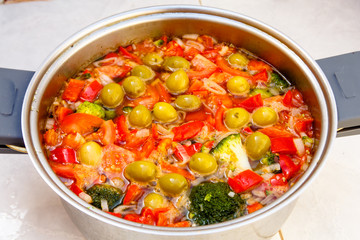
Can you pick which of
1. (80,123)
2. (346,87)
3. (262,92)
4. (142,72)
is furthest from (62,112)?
(346,87)

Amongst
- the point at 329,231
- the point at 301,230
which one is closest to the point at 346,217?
the point at 329,231

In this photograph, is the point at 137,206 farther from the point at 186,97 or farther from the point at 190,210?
the point at 186,97

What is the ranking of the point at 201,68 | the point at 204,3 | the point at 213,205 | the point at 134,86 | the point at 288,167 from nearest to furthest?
the point at 213,205
the point at 288,167
the point at 134,86
the point at 201,68
the point at 204,3

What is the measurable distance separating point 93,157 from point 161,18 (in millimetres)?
667

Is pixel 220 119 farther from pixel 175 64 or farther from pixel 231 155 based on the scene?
pixel 175 64

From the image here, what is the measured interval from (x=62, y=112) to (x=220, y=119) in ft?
1.98

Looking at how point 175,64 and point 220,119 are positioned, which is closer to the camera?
point 220,119

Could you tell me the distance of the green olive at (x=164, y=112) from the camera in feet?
4.90

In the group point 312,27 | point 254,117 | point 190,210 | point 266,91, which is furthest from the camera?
point 312,27

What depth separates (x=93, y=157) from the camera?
4.51ft

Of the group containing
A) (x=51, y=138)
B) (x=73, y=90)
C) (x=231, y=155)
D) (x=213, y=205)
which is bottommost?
(x=51, y=138)

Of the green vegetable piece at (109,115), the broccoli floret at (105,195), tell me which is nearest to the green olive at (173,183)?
the broccoli floret at (105,195)

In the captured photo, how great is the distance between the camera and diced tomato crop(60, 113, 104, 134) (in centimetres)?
147

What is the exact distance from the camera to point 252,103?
5.12 ft
